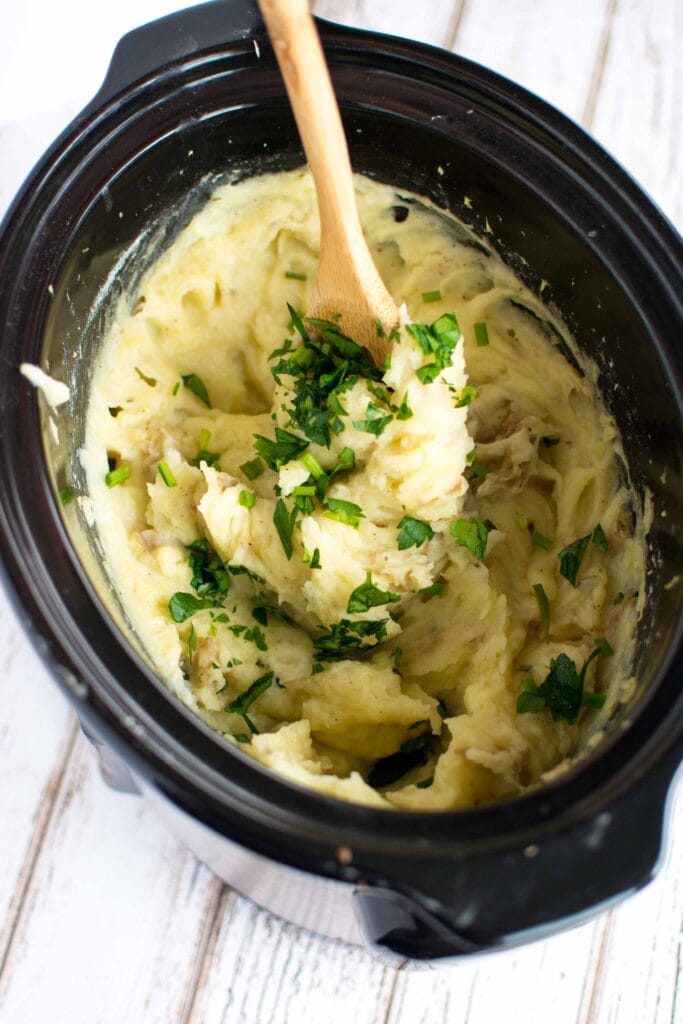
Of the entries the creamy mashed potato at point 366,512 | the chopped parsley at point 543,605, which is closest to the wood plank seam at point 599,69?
the creamy mashed potato at point 366,512

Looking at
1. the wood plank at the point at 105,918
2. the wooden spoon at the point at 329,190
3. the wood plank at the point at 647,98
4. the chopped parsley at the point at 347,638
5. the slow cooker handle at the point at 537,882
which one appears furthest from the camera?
the wood plank at the point at 647,98

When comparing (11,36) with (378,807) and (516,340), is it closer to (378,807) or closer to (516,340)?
(516,340)

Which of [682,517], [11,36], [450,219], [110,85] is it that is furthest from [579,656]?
[11,36]

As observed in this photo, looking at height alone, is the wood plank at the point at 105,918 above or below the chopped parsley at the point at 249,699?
below

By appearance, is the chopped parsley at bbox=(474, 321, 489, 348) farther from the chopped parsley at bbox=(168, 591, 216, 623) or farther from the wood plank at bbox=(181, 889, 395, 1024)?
the wood plank at bbox=(181, 889, 395, 1024)

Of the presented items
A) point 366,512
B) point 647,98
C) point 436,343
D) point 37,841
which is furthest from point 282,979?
point 647,98

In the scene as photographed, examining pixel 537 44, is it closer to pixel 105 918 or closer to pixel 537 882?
pixel 537 882

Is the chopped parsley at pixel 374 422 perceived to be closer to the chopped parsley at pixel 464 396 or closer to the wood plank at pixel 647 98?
the chopped parsley at pixel 464 396
